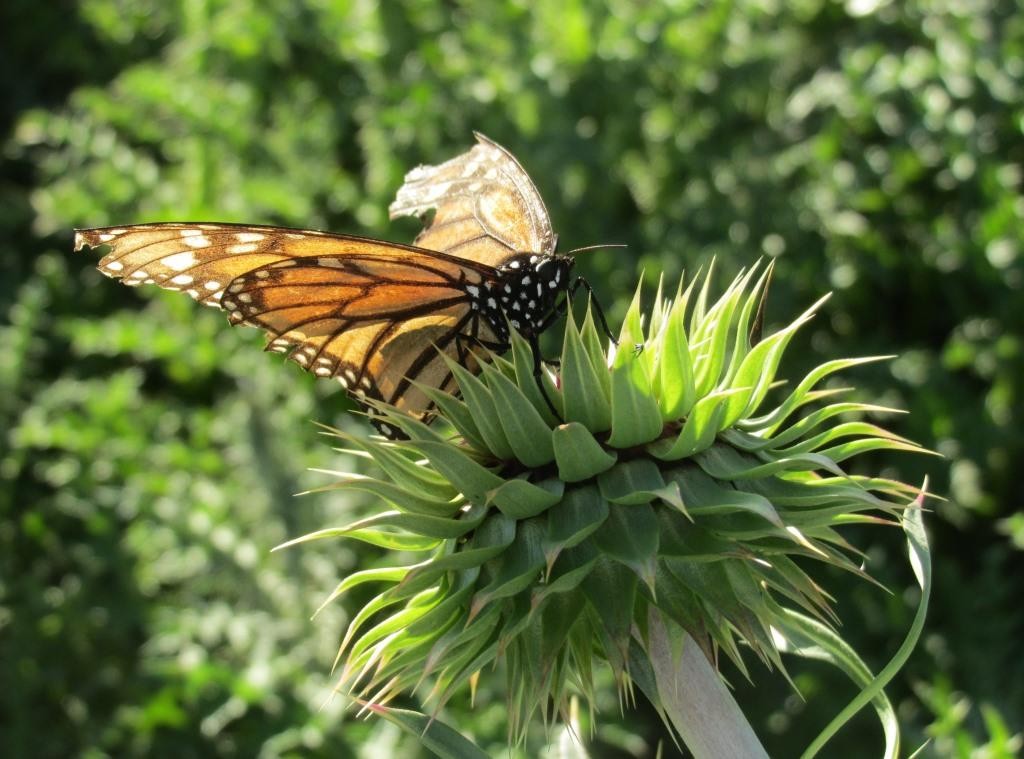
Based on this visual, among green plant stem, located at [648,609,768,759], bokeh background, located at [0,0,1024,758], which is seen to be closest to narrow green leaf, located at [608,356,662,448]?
green plant stem, located at [648,609,768,759]

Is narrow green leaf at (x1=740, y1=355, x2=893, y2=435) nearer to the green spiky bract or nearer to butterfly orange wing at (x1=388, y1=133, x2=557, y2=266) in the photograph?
the green spiky bract

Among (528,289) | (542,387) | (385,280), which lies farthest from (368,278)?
(542,387)

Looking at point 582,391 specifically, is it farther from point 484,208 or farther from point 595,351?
point 484,208

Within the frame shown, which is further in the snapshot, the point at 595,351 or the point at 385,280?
the point at 385,280

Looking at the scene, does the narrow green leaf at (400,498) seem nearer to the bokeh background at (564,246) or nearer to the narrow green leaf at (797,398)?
the narrow green leaf at (797,398)

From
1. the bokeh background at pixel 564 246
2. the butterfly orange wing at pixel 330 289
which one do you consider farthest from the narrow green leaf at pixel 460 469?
the bokeh background at pixel 564 246
